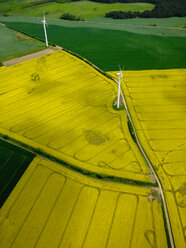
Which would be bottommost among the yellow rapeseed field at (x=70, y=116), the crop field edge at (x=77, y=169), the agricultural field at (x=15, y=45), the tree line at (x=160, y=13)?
the crop field edge at (x=77, y=169)

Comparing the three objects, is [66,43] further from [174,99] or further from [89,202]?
[89,202]

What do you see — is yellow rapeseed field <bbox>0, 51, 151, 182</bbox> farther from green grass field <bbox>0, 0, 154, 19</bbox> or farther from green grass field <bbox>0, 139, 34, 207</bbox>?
green grass field <bbox>0, 0, 154, 19</bbox>

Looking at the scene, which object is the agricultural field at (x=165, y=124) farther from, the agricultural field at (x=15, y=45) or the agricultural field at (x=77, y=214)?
the agricultural field at (x=15, y=45)

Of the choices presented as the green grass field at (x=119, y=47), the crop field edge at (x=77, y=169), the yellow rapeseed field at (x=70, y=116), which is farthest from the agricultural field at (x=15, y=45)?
the crop field edge at (x=77, y=169)

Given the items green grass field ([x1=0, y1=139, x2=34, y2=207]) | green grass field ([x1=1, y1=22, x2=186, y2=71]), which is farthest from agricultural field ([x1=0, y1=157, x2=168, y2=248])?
green grass field ([x1=1, y1=22, x2=186, y2=71])

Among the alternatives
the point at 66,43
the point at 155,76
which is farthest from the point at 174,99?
the point at 66,43

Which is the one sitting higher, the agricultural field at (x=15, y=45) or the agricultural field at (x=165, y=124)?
the agricultural field at (x=15, y=45)
